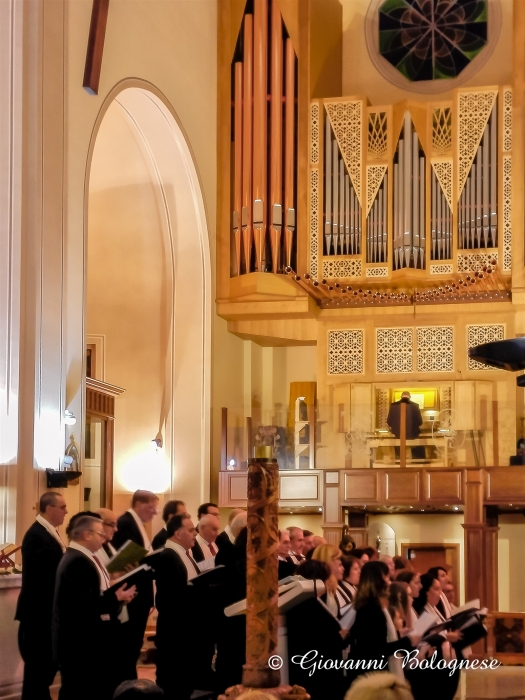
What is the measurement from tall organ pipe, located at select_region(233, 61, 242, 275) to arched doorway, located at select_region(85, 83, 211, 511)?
51 cm

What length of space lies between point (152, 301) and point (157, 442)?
2.05m

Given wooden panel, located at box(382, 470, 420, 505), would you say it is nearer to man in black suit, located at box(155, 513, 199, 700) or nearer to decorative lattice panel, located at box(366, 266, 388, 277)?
decorative lattice panel, located at box(366, 266, 388, 277)

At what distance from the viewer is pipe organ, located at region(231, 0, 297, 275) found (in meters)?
16.9

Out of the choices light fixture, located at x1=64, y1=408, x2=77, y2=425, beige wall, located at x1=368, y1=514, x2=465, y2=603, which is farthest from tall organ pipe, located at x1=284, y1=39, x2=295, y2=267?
light fixture, located at x1=64, y1=408, x2=77, y2=425

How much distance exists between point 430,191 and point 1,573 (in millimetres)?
9947

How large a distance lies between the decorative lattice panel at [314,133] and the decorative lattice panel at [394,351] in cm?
272

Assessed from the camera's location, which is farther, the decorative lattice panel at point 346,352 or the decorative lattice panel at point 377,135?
the decorative lattice panel at point 346,352

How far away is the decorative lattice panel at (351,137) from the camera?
17109 mm

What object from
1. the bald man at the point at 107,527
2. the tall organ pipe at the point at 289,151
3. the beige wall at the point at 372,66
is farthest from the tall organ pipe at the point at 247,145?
the bald man at the point at 107,527

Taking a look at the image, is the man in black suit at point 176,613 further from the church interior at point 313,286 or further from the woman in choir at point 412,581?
the church interior at point 313,286

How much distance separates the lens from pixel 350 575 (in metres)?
9.33

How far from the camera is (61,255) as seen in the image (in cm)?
1169

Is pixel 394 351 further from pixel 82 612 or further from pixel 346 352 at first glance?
pixel 82 612

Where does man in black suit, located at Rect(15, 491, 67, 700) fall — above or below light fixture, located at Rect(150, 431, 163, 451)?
below
